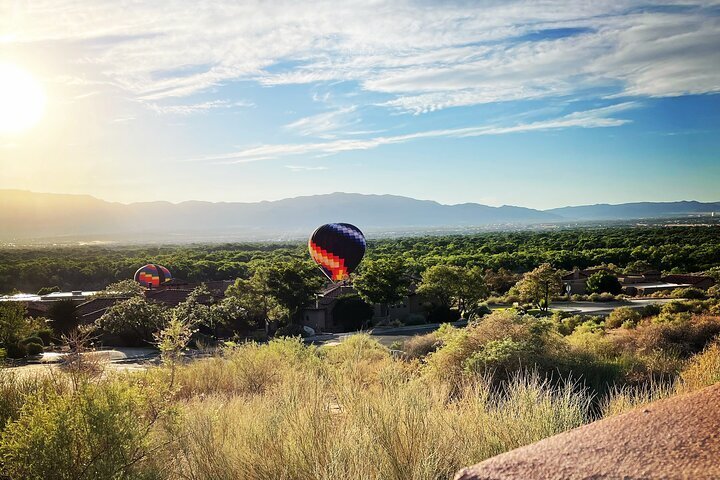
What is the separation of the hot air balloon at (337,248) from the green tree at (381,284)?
145 cm

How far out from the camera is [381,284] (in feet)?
159

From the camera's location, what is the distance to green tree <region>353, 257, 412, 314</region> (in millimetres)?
48319

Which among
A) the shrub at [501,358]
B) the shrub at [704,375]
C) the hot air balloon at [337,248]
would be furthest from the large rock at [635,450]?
the hot air balloon at [337,248]

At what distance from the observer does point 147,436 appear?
6238mm

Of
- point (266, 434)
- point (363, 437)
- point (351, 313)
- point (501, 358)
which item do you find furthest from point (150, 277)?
point (363, 437)

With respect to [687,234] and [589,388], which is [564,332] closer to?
[589,388]

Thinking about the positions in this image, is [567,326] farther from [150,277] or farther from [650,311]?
[150,277]

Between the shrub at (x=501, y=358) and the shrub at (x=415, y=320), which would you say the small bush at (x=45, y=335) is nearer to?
the shrub at (x=415, y=320)

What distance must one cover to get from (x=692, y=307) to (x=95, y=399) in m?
32.0

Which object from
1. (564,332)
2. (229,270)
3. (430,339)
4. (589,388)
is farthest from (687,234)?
(589,388)

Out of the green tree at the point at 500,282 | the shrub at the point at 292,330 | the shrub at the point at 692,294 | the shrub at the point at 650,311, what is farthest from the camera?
the green tree at the point at 500,282

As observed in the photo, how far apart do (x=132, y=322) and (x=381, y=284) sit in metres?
19.0

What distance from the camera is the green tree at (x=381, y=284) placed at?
48.3m

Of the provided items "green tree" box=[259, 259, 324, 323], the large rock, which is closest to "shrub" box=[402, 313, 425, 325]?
"green tree" box=[259, 259, 324, 323]
